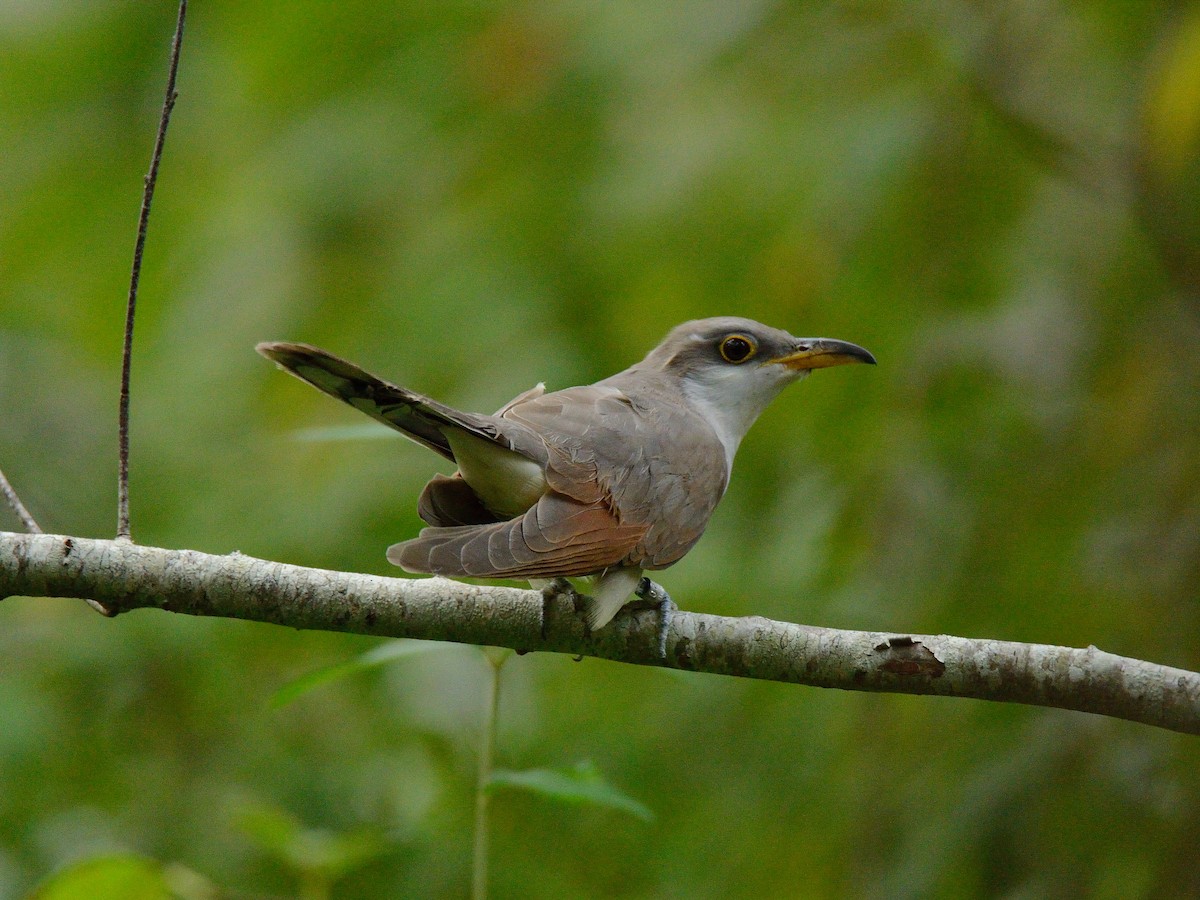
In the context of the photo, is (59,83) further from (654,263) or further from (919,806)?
(919,806)

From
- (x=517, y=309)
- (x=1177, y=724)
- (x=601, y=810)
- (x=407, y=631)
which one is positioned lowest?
(x=601, y=810)

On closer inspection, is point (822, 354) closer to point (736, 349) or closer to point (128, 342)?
point (736, 349)

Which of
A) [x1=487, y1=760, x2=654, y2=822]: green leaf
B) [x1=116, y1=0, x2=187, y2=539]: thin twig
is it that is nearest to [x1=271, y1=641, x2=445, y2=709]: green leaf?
[x1=487, y1=760, x2=654, y2=822]: green leaf

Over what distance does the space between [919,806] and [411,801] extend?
1884 millimetres

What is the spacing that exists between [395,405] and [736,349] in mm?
1856

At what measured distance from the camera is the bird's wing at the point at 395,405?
290 cm

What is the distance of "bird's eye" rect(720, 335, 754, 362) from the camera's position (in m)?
4.57

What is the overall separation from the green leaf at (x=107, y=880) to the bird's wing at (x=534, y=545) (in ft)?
3.26

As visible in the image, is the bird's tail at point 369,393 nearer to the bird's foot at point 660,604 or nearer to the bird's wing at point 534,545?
the bird's wing at point 534,545

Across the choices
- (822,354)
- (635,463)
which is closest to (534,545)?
(635,463)

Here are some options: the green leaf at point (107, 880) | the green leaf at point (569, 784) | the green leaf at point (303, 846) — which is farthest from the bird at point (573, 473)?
the green leaf at point (107, 880)

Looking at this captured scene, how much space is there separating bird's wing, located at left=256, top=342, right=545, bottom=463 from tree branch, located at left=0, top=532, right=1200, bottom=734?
1.75ft

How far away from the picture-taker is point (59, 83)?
5594mm

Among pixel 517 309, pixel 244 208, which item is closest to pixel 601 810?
pixel 517 309
